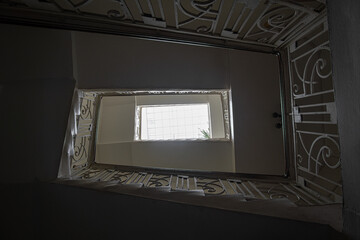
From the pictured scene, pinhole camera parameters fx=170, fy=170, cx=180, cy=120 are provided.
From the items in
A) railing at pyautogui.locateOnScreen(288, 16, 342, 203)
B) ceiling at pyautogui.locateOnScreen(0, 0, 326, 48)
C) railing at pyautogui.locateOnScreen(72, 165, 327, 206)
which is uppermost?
ceiling at pyautogui.locateOnScreen(0, 0, 326, 48)

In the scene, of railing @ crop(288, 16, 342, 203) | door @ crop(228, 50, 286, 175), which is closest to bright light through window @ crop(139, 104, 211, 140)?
door @ crop(228, 50, 286, 175)

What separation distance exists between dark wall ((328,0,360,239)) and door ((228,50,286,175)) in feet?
9.51

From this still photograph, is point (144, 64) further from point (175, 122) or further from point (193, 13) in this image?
point (175, 122)

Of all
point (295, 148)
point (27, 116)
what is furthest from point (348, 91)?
point (27, 116)

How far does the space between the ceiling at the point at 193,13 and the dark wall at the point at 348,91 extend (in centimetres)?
71

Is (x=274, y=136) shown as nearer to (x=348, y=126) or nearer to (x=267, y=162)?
(x=267, y=162)

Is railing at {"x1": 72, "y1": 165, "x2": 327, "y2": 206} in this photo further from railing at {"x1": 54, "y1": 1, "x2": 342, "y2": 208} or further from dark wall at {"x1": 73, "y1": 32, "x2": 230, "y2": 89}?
dark wall at {"x1": 73, "y1": 32, "x2": 230, "y2": 89}

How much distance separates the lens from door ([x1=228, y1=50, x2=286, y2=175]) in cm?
373

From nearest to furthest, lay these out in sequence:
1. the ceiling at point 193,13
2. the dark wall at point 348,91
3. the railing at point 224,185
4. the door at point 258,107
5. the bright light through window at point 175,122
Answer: the dark wall at point 348,91 < the ceiling at point 193,13 < the railing at point 224,185 < the door at point 258,107 < the bright light through window at point 175,122

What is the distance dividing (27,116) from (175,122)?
5.94 meters

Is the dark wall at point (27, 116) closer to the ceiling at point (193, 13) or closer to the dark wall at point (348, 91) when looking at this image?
the ceiling at point (193, 13)

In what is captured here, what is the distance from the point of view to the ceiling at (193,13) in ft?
4.96

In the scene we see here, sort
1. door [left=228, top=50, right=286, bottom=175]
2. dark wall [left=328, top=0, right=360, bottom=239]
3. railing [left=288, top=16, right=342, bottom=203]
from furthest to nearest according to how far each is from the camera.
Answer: door [left=228, top=50, right=286, bottom=175] → railing [left=288, top=16, right=342, bottom=203] → dark wall [left=328, top=0, right=360, bottom=239]

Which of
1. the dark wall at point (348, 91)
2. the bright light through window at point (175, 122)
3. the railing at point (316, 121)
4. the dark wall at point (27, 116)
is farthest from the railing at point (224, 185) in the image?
the bright light through window at point (175, 122)
